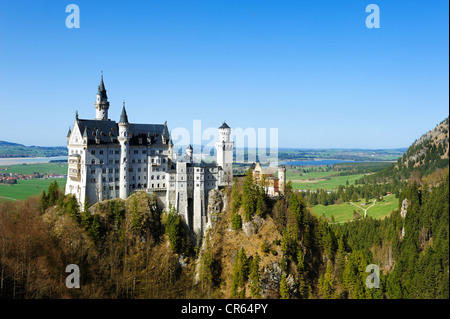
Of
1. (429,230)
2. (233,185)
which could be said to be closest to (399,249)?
(429,230)

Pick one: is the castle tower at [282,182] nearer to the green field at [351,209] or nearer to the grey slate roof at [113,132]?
the grey slate roof at [113,132]

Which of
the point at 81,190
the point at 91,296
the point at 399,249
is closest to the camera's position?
the point at 91,296

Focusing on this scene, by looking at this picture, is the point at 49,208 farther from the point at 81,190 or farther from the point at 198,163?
the point at 198,163

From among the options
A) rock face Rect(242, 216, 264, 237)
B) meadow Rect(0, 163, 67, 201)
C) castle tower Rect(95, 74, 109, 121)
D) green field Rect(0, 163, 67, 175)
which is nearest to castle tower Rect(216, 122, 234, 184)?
rock face Rect(242, 216, 264, 237)

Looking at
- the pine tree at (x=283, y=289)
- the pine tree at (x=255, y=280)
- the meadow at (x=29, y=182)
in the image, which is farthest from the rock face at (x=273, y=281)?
the meadow at (x=29, y=182)

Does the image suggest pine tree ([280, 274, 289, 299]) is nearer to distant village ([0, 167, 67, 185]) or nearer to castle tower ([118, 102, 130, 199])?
castle tower ([118, 102, 130, 199])

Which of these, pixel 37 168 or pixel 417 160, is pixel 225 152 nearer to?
pixel 417 160

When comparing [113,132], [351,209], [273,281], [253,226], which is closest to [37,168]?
[113,132]
